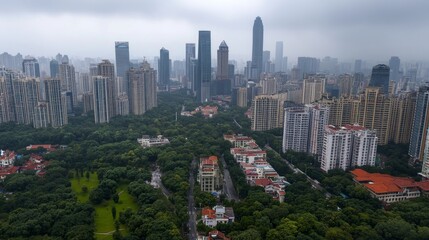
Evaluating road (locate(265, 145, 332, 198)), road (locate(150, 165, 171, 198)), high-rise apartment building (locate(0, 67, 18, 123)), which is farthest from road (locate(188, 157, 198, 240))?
high-rise apartment building (locate(0, 67, 18, 123))

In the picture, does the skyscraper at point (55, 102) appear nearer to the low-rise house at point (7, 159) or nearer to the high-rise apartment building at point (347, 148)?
the low-rise house at point (7, 159)

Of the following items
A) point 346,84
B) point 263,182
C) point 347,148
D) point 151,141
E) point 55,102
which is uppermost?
point 346,84

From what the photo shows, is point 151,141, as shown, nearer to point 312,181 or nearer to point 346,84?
point 312,181

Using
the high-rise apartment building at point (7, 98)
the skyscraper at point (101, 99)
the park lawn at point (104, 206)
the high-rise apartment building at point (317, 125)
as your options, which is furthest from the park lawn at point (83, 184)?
the high-rise apartment building at point (7, 98)

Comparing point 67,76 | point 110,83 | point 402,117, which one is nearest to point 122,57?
point 67,76

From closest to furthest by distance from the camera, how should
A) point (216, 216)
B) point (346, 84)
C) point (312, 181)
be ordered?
point (216, 216) < point (312, 181) < point (346, 84)
